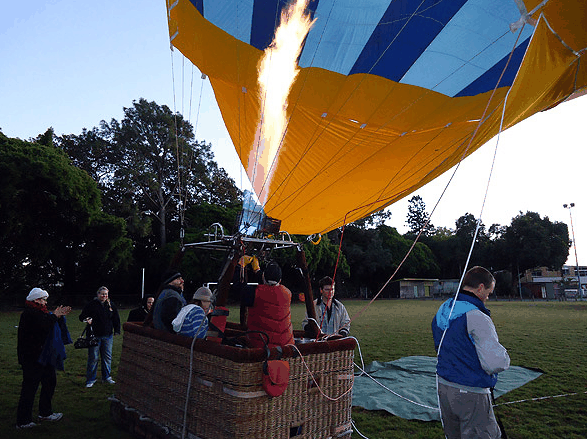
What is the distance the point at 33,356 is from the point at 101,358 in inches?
70.0

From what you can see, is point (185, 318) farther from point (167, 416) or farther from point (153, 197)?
point (153, 197)

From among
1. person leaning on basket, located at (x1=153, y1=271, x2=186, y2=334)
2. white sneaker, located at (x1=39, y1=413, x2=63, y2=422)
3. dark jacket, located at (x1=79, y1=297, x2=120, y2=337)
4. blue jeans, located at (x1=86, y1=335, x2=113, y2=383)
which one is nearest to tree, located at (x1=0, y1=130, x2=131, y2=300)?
dark jacket, located at (x1=79, y1=297, x2=120, y2=337)

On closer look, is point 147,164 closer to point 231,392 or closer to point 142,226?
point 142,226

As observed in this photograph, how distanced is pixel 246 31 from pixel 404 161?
2.16 metres

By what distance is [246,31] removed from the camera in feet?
13.0

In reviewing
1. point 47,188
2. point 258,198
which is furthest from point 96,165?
point 258,198

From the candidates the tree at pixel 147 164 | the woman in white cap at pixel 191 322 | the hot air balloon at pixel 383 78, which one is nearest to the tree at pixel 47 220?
the tree at pixel 147 164

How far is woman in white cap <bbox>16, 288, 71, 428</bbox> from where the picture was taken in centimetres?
380

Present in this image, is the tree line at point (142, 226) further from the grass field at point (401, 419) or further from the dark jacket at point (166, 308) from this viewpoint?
the grass field at point (401, 419)

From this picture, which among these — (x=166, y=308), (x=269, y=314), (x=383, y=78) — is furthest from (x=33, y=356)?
(x=383, y=78)

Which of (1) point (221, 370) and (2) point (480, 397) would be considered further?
(1) point (221, 370)

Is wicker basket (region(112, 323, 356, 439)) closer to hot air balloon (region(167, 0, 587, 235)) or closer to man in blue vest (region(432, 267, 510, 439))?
man in blue vest (region(432, 267, 510, 439))

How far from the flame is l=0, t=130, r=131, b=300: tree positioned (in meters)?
16.1

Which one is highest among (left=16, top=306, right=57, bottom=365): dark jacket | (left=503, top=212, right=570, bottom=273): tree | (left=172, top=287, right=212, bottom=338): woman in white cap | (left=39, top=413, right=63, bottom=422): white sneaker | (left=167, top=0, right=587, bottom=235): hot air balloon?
(left=503, top=212, right=570, bottom=273): tree
